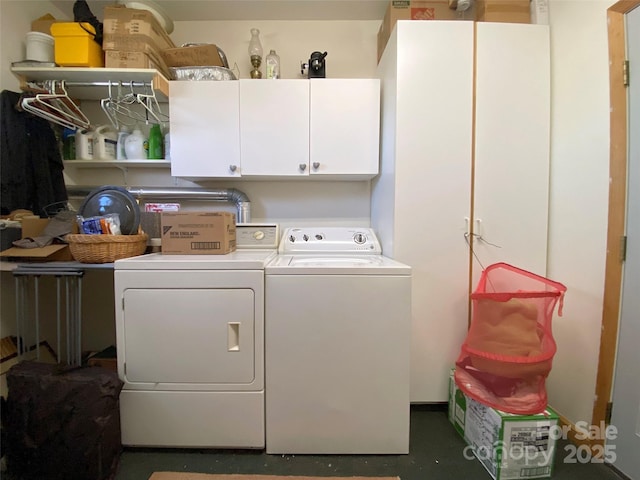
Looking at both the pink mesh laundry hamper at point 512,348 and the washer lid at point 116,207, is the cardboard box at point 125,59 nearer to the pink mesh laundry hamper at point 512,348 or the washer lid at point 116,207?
the washer lid at point 116,207

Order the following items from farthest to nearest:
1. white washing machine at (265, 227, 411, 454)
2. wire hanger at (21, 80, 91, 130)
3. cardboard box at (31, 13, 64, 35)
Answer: cardboard box at (31, 13, 64, 35) < wire hanger at (21, 80, 91, 130) < white washing machine at (265, 227, 411, 454)

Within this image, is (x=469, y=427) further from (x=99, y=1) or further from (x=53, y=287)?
(x=99, y=1)

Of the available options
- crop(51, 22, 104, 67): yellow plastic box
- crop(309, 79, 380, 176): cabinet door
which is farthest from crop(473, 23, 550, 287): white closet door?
crop(51, 22, 104, 67): yellow plastic box

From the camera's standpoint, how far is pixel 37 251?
56.2 inches

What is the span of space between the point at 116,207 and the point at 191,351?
104 centimetres

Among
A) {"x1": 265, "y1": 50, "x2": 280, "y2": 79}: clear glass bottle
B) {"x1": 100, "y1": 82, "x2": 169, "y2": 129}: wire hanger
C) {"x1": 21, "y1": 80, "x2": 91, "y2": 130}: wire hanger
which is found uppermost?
{"x1": 265, "y1": 50, "x2": 280, "y2": 79}: clear glass bottle

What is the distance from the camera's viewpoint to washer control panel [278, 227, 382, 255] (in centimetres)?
189

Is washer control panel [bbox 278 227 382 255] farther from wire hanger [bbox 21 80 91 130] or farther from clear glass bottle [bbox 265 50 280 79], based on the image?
wire hanger [bbox 21 80 91 130]

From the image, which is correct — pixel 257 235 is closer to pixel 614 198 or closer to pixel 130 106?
pixel 130 106

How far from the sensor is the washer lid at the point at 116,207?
1.69 m

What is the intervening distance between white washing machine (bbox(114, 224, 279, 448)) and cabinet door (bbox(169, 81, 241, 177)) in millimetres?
748

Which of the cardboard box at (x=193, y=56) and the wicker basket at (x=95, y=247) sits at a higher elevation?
the cardboard box at (x=193, y=56)

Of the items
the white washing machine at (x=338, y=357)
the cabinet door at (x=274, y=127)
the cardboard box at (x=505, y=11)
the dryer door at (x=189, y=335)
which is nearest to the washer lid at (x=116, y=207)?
the dryer door at (x=189, y=335)

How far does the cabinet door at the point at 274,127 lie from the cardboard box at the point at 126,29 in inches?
24.8
